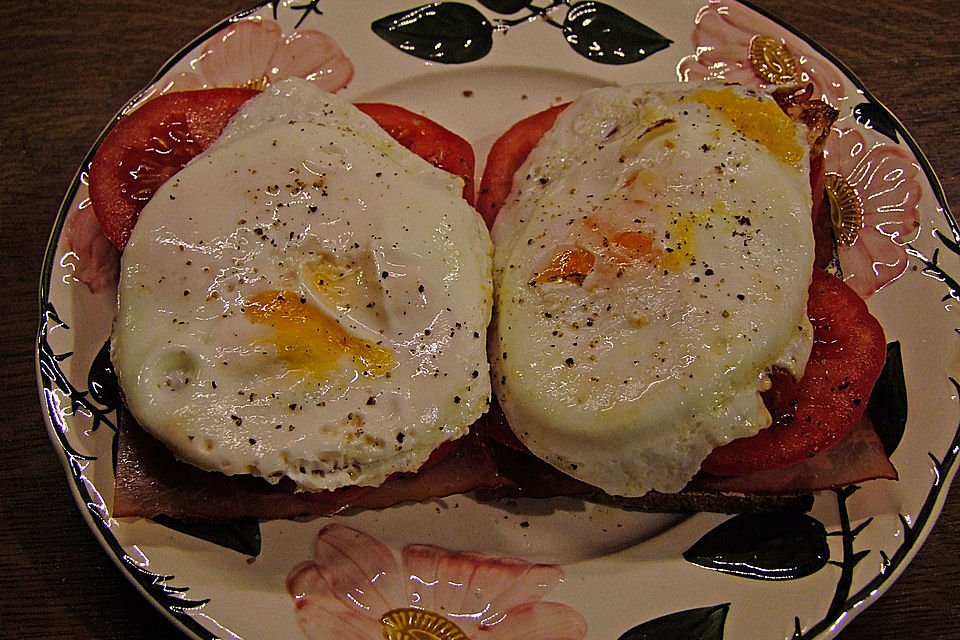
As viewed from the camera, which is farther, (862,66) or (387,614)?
(862,66)

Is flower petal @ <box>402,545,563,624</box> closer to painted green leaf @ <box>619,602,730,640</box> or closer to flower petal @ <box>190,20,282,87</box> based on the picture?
painted green leaf @ <box>619,602,730,640</box>

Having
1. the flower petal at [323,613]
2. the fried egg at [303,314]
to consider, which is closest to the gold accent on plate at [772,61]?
the fried egg at [303,314]

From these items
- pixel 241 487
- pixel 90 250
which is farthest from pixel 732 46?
pixel 90 250

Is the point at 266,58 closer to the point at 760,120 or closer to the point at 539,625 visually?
the point at 760,120

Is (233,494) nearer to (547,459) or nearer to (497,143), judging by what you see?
(547,459)

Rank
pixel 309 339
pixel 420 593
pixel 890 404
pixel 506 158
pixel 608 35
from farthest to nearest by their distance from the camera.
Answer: pixel 608 35 < pixel 506 158 < pixel 890 404 < pixel 420 593 < pixel 309 339

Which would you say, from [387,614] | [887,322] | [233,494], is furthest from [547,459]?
[887,322]
